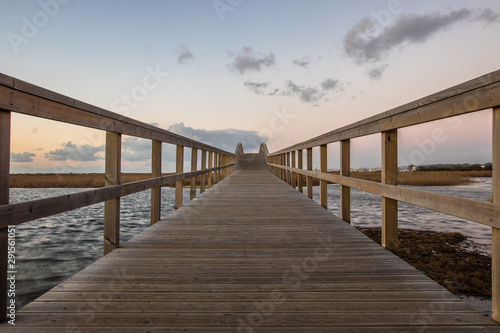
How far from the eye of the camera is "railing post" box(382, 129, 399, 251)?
98.0 inches

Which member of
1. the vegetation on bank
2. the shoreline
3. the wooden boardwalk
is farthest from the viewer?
the vegetation on bank

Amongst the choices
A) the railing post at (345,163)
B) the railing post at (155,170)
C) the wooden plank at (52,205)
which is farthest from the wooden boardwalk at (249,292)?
the railing post at (345,163)

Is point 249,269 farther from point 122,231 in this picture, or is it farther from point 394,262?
point 122,231

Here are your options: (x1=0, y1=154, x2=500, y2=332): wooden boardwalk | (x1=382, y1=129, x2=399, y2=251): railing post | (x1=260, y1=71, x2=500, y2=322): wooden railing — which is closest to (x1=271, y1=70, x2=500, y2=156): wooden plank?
(x1=260, y1=71, x2=500, y2=322): wooden railing

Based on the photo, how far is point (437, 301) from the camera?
1.62 m

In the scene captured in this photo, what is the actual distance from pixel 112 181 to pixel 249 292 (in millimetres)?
1642

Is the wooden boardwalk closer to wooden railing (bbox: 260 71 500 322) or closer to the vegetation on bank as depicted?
wooden railing (bbox: 260 71 500 322)

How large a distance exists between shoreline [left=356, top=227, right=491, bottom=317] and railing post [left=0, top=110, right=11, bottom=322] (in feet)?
9.20

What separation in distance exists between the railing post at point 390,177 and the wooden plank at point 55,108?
2.45 metres

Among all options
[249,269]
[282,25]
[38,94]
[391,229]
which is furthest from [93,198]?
[282,25]

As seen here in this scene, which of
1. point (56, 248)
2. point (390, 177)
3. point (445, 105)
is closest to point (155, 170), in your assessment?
point (390, 177)

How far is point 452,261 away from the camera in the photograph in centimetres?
561

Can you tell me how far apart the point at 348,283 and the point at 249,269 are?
27.9 inches

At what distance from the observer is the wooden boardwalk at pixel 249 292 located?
139 cm
